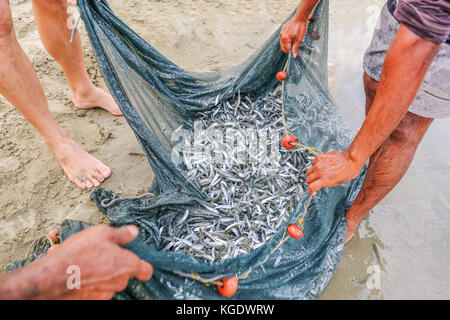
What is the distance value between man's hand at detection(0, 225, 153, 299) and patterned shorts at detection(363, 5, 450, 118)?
1.89 meters

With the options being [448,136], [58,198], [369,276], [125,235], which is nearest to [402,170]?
[369,276]

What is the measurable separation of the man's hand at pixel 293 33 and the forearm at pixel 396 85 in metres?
1.18

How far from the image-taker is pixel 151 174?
3.05 metres

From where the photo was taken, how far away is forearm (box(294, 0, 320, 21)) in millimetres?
2625

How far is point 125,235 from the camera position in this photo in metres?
1.40

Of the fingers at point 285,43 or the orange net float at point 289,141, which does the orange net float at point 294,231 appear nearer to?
the orange net float at point 289,141

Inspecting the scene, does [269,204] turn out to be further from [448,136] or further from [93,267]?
[448,136]

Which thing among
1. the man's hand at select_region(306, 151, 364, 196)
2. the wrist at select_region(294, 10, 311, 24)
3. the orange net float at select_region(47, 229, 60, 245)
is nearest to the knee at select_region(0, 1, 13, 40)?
the orange net float at select_region(47, 229, 60, 245)

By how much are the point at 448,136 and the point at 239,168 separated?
8.06 ft

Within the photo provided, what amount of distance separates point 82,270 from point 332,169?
142cm

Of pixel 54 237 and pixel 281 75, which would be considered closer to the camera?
pixel 54 237

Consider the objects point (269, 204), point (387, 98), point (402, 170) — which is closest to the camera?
point (387, 98)

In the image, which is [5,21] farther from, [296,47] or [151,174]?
[296,47]

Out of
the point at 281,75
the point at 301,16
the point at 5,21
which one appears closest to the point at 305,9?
the point at 301,16
